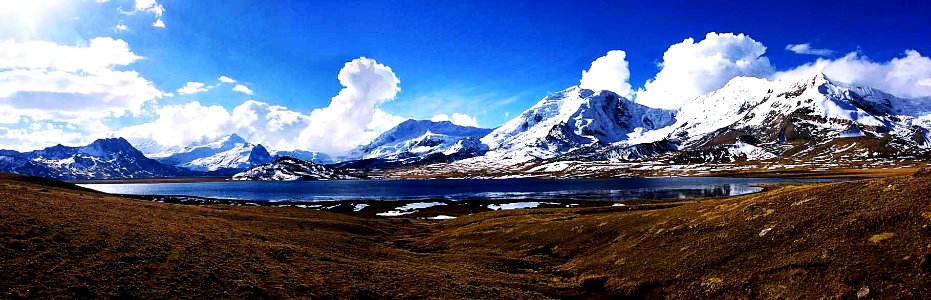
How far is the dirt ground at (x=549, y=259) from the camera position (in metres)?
24.4

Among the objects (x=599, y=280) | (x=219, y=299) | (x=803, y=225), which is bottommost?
(x=599, y=280)

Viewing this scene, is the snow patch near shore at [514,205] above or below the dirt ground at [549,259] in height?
below

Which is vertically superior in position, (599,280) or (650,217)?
(650,217)

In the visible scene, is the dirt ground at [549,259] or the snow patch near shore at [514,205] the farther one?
the snow patch near shore at [514,205]

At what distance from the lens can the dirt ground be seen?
2442cm

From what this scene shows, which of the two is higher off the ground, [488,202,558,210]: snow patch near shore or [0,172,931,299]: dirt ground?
[0,172,931,299]: dirt ground

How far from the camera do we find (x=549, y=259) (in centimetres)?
4688

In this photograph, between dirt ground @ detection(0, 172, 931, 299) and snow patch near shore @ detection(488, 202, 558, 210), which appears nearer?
dirt ground @ detection(0, 172, 931, 299)

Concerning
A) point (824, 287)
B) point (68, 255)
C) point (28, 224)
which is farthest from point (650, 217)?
point (28, 224)

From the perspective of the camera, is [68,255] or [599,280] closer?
[68,255]

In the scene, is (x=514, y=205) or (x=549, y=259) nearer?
(x=549, y=259)

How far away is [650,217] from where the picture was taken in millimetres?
51906

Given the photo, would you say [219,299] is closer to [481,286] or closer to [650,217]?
[481,286]

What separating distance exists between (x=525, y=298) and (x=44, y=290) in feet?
81.6
